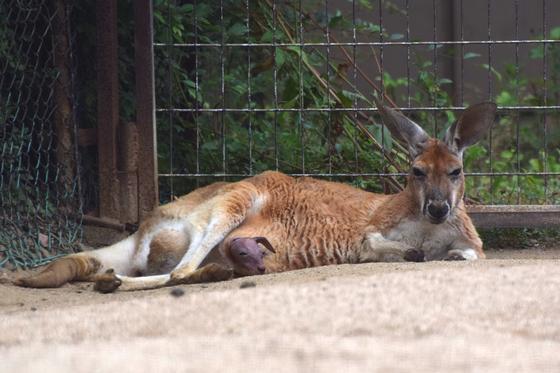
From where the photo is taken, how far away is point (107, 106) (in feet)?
20.9

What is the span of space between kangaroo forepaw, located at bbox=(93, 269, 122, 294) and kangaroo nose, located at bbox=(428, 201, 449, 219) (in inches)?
60.6

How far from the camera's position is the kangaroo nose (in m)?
5.41

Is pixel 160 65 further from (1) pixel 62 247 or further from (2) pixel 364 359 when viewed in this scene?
(2) pixel 364 359

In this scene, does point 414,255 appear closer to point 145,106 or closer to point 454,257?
point 454,257

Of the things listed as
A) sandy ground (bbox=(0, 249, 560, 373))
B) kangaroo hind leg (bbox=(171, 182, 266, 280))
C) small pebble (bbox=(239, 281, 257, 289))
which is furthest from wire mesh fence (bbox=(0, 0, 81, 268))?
sandy ground (bbox=(0, 249, 560, 373))

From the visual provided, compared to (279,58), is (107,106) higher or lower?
lower

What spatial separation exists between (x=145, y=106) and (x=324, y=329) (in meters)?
3.48

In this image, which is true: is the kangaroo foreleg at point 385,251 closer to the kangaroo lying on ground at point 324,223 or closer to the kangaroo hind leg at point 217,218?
the kangaroo lying on ground at point 324,223

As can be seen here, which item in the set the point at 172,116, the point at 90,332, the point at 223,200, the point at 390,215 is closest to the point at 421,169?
the point at 390,215

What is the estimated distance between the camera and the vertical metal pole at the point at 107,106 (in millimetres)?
6301

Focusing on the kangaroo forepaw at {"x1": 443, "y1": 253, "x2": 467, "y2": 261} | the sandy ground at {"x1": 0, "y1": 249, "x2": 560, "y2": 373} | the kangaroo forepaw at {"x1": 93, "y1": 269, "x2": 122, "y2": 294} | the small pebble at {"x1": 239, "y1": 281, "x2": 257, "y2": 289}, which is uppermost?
the sandy ground at {"x1": 0, "y1": 249, "x2": 560, "y2": 373}

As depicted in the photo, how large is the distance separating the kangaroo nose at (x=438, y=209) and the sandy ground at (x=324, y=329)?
4.19 ft

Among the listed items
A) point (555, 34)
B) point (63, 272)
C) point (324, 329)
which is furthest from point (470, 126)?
point (555, 34)

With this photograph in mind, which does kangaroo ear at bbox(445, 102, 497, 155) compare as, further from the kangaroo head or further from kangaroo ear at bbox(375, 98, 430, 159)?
kangaroo ear at bbox(375, 98, 430, 159)
